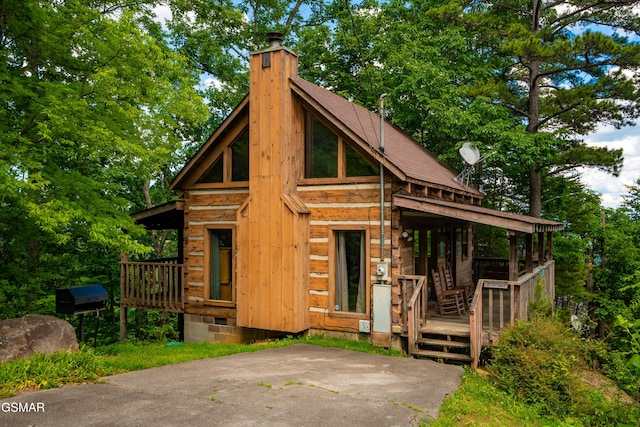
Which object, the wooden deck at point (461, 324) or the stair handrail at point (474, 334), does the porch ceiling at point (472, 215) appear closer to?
the wooden deck at point (461, 324)

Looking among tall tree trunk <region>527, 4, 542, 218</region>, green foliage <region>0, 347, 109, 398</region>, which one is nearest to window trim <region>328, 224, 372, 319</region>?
green foliage <region>0, 347, 109, 398</region>

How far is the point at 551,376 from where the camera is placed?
766 centimetres

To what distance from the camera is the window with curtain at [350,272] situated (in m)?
11.1

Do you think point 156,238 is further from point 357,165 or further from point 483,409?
point 483,409

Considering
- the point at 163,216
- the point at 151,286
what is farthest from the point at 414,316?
the point at 163,216

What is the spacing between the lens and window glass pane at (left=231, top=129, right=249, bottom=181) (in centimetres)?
1265

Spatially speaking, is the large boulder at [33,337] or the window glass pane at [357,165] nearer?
the large boulder at [33,337]

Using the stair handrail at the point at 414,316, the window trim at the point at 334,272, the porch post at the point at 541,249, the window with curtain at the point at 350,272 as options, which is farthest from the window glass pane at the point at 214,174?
the porch post at the point at 541,249

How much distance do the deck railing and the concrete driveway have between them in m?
4.70

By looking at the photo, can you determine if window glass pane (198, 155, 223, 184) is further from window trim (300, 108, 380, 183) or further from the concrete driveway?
the concrete driveway

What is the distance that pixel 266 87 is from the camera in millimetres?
11758

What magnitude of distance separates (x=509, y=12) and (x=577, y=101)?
5.45 m

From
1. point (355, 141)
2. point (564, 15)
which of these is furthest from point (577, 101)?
point (355, 141)

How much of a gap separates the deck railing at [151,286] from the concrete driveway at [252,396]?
4.70 m
